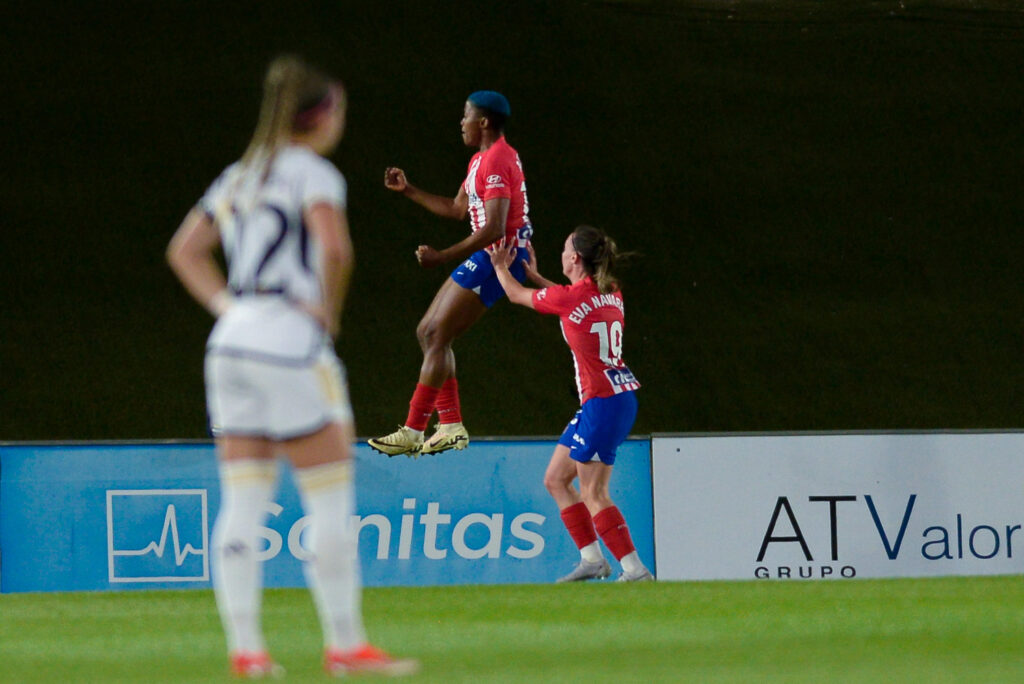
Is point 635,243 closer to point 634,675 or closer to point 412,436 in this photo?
point 412,436

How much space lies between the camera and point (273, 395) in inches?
154

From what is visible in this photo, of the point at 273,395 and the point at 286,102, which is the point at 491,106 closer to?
the point at 286,102

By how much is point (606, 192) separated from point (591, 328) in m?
11.1

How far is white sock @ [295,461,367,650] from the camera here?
12.8 ft

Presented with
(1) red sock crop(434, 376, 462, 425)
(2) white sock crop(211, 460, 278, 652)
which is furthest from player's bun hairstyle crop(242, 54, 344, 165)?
(1) red sock crop(434, 376, 462, 425)

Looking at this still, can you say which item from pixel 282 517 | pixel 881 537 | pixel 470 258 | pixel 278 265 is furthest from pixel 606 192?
pixel 278 265

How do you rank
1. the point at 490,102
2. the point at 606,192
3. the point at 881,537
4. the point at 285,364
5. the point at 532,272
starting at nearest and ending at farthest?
the point at 285,364 → the point at 490,102 → the point at 532,272 → the point at 881,537 → the point at 606,192

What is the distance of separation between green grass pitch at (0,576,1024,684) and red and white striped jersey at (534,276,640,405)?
4.32 feet

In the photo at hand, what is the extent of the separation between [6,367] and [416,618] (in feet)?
39.3

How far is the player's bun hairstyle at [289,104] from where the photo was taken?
3980mm

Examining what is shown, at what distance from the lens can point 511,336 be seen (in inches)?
695

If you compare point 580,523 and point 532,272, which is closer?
point 532,272

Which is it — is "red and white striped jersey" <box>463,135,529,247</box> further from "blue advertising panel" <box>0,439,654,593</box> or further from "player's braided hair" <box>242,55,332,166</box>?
"player's braided hair" <box>242,55,332,166</box>

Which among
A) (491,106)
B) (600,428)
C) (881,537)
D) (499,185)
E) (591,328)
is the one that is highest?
(491,106)
